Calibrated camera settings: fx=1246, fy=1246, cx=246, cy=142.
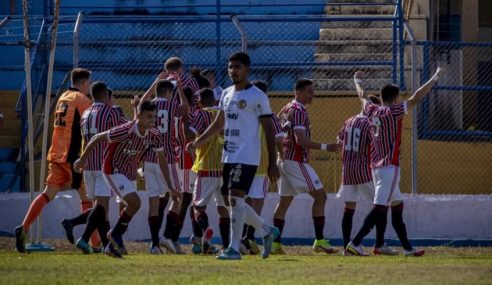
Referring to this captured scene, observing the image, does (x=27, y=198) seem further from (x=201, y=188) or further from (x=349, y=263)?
(x=349, y=263)

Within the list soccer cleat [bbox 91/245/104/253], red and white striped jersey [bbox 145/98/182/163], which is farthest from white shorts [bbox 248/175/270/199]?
soccer cleat [bbox 91/245/104/253]

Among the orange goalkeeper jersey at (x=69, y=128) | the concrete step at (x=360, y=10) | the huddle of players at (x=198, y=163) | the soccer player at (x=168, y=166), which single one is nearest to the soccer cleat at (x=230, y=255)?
the huddle of players at (x=198, y=163)

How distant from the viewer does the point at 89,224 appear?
14078 mm

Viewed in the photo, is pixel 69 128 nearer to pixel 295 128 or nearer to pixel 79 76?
pixel 79 76

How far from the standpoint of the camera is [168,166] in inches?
607

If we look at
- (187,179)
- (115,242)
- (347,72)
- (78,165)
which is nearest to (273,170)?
(115,242)

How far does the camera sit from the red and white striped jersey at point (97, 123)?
14900 mm

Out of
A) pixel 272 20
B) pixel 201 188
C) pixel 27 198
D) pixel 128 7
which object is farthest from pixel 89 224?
pixel 128 7

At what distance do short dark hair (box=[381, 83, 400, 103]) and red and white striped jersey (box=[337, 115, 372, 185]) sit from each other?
0.76 meters

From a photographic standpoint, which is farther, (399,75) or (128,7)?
(128,7)

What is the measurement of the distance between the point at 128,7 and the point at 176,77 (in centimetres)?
828

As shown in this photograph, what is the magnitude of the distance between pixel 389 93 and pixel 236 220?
10.8ft

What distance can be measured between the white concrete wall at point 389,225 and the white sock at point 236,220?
5.18 m

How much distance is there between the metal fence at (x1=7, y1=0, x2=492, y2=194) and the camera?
19.5 metres
